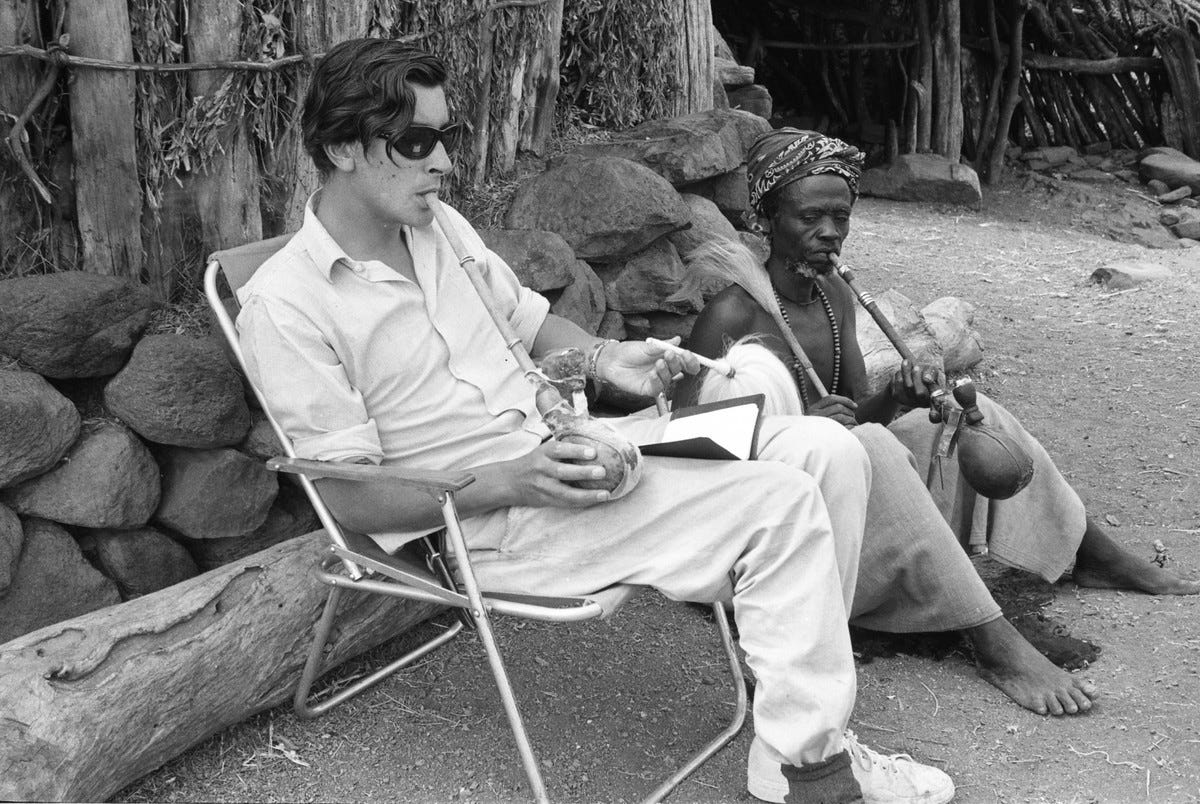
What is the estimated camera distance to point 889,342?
16.3 ft

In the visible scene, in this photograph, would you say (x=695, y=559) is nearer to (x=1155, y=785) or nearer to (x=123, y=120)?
(x=1155, y=785)

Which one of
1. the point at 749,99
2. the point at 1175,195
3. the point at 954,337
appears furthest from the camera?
the point at 1175,195

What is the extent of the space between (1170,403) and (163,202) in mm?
4013

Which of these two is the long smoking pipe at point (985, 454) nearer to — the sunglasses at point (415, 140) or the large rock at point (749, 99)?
the sunglasses at point (415, 140)

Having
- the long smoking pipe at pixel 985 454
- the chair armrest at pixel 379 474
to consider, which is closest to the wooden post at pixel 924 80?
the long smoking pipe at pixel 985 454

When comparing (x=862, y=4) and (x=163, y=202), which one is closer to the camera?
(x=163, y=202)

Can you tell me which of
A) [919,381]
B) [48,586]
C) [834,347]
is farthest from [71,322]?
[919,381]

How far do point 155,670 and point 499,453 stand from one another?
2.77 ft

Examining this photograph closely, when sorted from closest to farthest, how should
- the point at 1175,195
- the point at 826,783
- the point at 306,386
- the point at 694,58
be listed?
the point at 826,783 → the point at 306,386 → the point at 694,58 → the point at 1175,195

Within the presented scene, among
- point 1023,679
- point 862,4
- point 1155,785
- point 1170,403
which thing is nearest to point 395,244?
point 1023,679

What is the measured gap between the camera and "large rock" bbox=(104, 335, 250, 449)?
122 inches

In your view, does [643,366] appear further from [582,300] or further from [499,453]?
[582,300]

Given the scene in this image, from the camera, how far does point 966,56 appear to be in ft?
33.4

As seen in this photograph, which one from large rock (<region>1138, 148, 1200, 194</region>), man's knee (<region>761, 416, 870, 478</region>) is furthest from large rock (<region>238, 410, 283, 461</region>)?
large rock (<region>1138, 148, 1200, 194</region>)
